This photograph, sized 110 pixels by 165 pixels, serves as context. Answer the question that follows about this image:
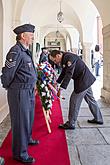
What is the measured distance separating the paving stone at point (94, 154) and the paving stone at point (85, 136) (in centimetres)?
19

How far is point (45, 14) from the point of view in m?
13.2

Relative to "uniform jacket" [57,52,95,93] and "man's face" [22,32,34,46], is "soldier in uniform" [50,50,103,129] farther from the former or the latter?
"man's face" [22,32,34,46]

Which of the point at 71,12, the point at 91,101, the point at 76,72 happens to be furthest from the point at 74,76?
the point at 71,12

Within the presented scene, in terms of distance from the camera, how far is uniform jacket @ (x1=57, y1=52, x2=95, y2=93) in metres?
3.78

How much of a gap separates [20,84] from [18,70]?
147 millimetres

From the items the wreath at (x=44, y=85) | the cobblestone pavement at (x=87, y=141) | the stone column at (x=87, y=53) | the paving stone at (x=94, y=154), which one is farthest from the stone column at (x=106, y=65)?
the stone column at (x=87, y=53)

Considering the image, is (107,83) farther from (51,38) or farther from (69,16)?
(51,38)

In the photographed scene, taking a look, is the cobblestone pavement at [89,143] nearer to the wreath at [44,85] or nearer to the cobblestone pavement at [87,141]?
the cobblestone pavement at [87,141]

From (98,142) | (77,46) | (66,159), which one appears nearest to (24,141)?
(66,159)

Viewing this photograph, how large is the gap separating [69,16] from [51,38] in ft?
47.7

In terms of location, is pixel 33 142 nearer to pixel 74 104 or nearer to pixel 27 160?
pixel 27 160

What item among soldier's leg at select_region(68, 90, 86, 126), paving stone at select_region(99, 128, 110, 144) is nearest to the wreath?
soldier's leg at select_region(68, 90, 86, 126)

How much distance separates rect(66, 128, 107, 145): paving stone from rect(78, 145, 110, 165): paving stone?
0.63 feet

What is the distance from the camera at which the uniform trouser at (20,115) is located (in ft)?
8.43
